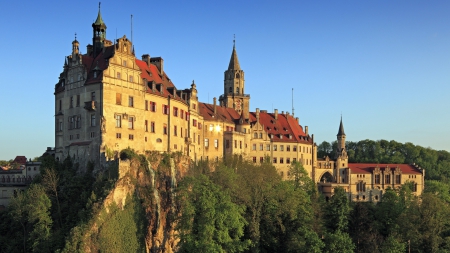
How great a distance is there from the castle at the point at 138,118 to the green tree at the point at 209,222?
1268cm

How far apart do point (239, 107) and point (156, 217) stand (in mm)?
51692

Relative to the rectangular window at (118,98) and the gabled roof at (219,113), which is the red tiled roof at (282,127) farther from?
the rectangular window at (118,98)

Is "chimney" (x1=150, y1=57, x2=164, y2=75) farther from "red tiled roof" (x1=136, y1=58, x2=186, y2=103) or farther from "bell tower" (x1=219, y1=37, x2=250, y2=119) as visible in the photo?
"bell tower" (x1=219, y1=37, x2=250, y2=119)

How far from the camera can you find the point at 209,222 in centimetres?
6825

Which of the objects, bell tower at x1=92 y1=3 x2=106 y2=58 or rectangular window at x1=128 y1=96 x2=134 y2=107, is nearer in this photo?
rectangular window at x1=128 y1=96 x2=134 y2=107

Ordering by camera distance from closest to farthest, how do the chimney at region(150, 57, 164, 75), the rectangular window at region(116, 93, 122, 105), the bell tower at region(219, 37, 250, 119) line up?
1. the rectangular window at region(116, 93, 122, 105)
2. the chimney at region(150, 57, 164, 75)
3. the bell tower at region(219, 37, 250, 119)

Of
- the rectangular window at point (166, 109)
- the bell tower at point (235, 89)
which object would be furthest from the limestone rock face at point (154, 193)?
the bell tower at point (235, 89)

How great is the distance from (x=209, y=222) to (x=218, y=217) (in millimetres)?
1355

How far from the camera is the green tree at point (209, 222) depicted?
67188mm

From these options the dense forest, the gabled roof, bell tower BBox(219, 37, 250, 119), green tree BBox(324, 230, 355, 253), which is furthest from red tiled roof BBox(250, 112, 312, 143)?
green tree BBox(324, 230, 355, 253)

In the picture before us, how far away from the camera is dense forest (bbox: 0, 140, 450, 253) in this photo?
217ft

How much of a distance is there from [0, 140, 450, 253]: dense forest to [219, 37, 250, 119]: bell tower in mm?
26851

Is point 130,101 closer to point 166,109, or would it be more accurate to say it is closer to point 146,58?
point 166,109

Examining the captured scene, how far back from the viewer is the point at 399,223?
84.7 meters
